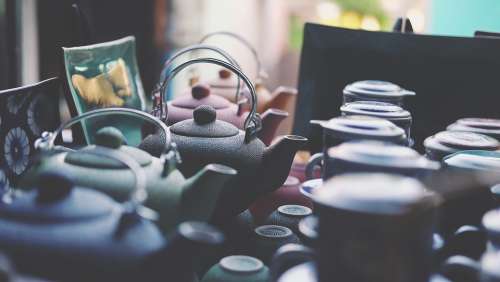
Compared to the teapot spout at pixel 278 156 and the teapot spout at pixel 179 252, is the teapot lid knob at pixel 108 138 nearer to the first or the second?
the teapot spout at pixel 179 252

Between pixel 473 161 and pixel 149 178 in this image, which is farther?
pixel 473 161

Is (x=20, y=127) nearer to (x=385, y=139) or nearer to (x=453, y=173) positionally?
(x=385, y=139)

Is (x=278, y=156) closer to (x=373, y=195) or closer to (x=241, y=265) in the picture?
(x=241, y=265)

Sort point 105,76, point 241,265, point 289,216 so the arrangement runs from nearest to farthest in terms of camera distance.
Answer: point 241,265
point 289,216
point 105,76

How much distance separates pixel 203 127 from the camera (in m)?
1.25

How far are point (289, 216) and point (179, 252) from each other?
53 cm

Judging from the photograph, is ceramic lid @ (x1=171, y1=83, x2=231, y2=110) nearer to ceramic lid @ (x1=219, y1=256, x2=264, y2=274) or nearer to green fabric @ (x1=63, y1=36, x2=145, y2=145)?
green fabric @ (x1=63, y1=36, x2=145, y2=145)

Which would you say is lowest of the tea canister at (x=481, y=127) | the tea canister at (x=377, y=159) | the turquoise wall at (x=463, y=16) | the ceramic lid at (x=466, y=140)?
the ceramic lid at (x=466, y=140)

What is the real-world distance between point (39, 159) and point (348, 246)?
51 cm

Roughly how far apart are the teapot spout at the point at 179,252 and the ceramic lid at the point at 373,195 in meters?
0.15

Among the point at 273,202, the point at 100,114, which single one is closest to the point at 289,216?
the point at 273,202

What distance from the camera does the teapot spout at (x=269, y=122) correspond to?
5.10ft

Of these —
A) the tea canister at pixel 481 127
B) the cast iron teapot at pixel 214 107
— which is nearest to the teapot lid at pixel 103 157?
the cast iron teapot at pixel 214 107

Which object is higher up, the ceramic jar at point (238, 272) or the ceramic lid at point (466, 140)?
the ceramic lid at point (466, 140)
